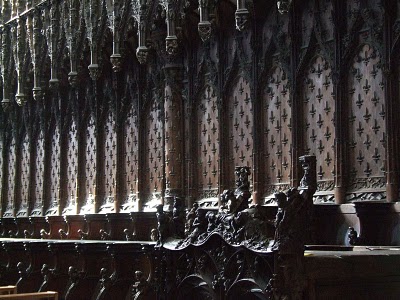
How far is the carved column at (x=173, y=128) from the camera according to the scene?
20.4 meters

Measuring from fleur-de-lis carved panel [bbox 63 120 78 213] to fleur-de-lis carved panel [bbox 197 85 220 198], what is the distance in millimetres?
7159

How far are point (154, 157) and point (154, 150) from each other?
0.22 m

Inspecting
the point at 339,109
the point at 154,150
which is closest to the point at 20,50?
the point at 154,150

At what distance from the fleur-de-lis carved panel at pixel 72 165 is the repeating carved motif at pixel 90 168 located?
64 cm

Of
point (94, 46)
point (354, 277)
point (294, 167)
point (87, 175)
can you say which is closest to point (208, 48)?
point (94, 46)

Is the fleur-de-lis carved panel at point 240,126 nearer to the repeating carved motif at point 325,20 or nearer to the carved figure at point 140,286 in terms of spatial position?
the repeating carved motif at point 325,20

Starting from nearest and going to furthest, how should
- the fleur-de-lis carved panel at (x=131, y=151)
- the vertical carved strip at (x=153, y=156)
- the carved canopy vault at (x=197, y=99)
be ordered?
the carved canopy vault at (x=197, y=99)
the vertical carved strip at (x=153, y=156)
the fleur-de-lis carved panel at (x=131, y=151)

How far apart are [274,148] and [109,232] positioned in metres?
5.95

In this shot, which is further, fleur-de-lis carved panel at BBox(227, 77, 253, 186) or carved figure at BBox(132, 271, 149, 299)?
fleur-de-lis carved panel at BBox(227, 77, 253, 186)

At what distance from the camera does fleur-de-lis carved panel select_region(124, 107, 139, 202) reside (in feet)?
75.4

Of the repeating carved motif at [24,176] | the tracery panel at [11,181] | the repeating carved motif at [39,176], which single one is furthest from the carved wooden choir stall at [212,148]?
the tracery panel at [11,181]

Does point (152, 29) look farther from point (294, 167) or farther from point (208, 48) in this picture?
point (294, 167)

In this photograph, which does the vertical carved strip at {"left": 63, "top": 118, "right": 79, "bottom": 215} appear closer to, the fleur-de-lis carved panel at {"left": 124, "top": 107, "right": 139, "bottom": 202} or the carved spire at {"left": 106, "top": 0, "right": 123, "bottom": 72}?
the fleur-de-lis carved panel at {"left": 124, "top": 107, "right": 139, "bottom": 202}

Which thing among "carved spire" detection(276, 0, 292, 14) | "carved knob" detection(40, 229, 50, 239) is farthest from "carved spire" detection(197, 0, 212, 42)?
"carved knob" detection(40, 229, 50, 239)
